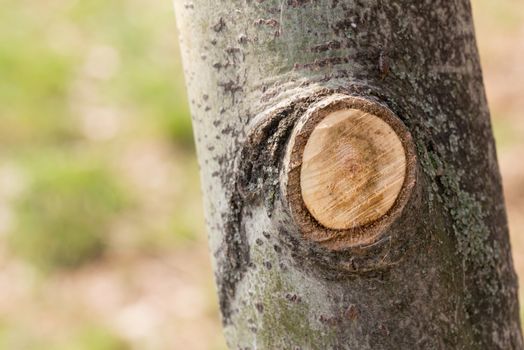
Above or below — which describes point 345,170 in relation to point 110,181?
below

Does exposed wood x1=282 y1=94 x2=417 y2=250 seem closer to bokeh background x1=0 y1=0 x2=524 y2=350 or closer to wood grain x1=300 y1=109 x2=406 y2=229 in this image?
wood grain x1=300 y1=109 x2=406 y2=229

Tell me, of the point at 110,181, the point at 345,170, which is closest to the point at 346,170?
the point at 345,170

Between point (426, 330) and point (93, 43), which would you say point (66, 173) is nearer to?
point (93, 43)

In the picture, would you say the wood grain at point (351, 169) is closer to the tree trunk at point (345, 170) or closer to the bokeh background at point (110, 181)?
the tree trunk at point (345, 170)

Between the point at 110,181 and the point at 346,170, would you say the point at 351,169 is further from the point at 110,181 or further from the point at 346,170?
the point at 110,181

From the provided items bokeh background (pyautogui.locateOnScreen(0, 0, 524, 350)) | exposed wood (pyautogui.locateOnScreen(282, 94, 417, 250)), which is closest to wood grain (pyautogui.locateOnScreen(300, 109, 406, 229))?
exposed wood (pyautogui.locateOnScreen(282, 94, 417, 250))

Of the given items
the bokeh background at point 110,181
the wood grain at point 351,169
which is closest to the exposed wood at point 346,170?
the wood grain at point 351,169

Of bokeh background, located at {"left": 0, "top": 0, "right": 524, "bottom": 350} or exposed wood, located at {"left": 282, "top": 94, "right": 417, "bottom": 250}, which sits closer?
exposed wood, located at {"left": 282, "top": 94, "right": 417, "bottom": 250}
